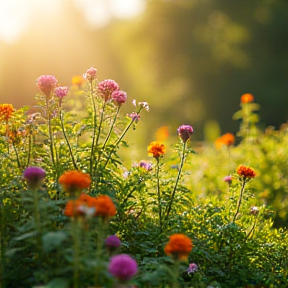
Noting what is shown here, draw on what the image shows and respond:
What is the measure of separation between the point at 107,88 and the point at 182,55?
13.8 meters

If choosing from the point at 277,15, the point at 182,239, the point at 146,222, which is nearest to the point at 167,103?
the point at 277,15

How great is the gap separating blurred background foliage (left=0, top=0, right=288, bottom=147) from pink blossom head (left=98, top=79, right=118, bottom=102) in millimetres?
11304

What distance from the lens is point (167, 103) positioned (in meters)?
15.8

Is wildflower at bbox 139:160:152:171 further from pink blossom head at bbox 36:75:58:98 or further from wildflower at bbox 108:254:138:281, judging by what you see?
wildflower at bbox 108:254:138:281

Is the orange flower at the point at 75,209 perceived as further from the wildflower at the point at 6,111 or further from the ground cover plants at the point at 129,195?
the wildflower at the point at 6,111

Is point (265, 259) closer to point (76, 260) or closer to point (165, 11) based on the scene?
point (76, 260)

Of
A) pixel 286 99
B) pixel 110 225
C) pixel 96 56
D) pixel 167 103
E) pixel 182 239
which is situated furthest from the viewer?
pixel 96 56

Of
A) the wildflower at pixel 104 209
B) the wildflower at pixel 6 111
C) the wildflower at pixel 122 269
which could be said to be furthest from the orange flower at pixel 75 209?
the wildflower at pixel 6 111

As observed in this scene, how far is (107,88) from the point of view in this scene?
2777 millimetres

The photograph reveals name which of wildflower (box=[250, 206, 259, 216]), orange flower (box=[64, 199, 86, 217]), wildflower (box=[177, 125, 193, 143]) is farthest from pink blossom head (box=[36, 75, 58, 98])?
wildflower (box=[250, 206, 259, 216])

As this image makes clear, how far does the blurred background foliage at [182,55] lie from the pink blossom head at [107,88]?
1130 cm

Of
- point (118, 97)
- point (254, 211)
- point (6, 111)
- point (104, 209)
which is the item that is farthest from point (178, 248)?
point (254, 211)

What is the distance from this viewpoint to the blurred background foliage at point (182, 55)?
1480 cm

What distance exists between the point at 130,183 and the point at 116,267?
4.30ft
